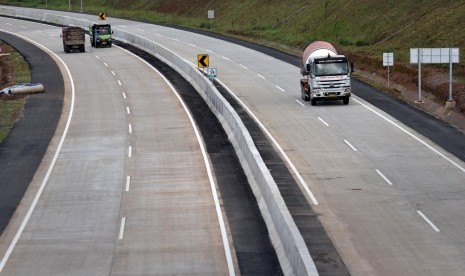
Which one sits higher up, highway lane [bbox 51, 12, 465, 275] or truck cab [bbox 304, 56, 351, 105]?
truck cab [bbox 304, 56, 351, 105]

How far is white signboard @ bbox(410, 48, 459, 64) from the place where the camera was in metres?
51.0

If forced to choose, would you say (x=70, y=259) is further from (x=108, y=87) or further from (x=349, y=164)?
(x=108, y=87)

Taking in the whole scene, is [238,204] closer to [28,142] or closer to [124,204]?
[124,204]

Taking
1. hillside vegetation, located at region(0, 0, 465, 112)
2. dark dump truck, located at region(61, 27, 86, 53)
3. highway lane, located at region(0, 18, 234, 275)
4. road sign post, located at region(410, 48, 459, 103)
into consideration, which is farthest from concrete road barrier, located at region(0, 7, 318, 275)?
dark dump truck, located at region(61, 27, 86, 53)

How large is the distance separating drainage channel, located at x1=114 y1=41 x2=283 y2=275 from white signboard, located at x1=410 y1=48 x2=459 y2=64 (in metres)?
11.9

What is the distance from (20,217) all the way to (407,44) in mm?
48393

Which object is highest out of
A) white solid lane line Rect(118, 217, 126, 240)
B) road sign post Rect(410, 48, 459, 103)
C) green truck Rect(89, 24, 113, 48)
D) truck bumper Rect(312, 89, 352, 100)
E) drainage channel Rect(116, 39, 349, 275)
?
green truck Rect(89, 24, 113, 48)

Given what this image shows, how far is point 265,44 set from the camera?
286 ft

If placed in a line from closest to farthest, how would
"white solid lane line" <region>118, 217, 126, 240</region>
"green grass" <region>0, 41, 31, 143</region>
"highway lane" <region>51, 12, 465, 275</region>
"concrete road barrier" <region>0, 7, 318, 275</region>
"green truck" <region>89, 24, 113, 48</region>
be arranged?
"concrete road barrier" <region>0, 7, 318, 275</region> → "highway lane" <region>51, 12, 465, 275</region> → "white solid lane line" <region>118, 217, 126, 240</region> → "green grass" <region>0, 41, 31, 143</region> → "green truck" <region>89, 24, 113, 48</region>

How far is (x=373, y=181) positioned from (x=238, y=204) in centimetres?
581

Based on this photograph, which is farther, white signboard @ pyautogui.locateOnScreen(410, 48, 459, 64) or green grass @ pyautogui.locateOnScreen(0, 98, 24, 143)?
white signboard @ pyautogui.locateOnScreen(410, 48, 459, 64)

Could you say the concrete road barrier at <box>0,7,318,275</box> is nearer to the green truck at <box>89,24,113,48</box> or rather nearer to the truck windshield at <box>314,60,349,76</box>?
the truck windshield at <box>314,60,349,76</box>

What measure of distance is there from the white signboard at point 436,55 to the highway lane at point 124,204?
13.3 meters

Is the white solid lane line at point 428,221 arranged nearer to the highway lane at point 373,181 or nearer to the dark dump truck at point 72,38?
the highway lane at point 373,181
